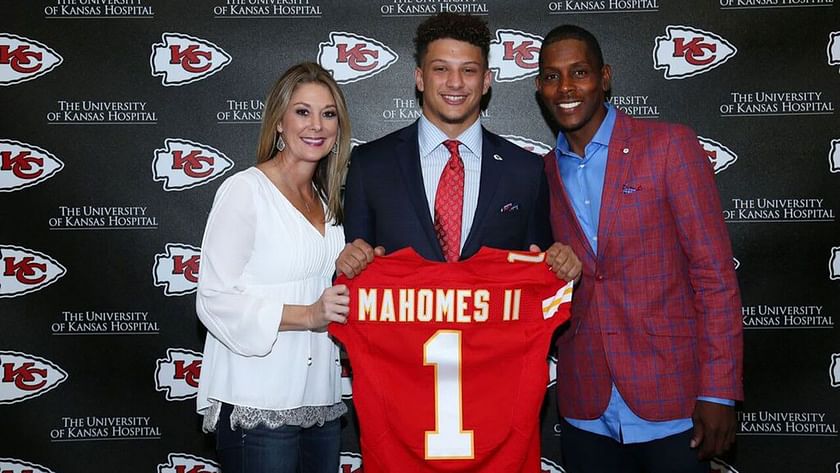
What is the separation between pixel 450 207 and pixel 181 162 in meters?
1.63

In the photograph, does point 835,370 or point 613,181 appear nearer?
point 613,181

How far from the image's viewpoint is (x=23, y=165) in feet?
10.6

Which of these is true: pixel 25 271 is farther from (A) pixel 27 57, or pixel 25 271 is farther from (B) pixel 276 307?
(B) pixel 276 307

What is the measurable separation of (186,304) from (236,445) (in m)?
1.34

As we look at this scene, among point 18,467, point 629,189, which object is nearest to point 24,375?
point 18,467

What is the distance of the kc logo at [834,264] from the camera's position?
3172 millimetres

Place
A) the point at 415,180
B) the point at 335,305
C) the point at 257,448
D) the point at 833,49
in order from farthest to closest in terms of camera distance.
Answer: the point at 833,49 < the point at 415,180 < the point at 257,448 < the point at 335,305

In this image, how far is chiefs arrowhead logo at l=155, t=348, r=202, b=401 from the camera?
10.8ft

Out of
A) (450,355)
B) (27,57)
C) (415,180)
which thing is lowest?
(450,355)

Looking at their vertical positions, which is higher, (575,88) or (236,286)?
(575,88)

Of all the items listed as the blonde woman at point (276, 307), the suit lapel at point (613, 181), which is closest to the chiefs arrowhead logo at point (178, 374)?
the blonde woman at point (276, 307)

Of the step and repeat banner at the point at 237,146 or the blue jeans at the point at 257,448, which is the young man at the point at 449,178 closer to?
the blue jeans at the point at 257,448

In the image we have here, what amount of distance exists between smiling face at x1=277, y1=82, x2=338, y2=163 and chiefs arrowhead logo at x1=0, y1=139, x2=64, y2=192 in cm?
154

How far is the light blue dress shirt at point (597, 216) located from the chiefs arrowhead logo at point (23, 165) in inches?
93.7
